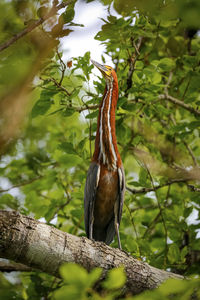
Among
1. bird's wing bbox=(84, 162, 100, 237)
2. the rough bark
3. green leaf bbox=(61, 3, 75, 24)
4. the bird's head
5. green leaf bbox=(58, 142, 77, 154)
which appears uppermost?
the bird's head

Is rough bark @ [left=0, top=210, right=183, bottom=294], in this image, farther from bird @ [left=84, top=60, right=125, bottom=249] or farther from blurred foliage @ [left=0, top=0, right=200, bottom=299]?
bird @ [left=84, top=60, right=125, bottom=249]

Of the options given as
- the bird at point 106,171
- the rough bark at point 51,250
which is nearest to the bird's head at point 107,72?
the bird at point 106,171

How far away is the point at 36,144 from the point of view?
5801 millimetres

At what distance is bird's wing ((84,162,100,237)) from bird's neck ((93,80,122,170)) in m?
0.15

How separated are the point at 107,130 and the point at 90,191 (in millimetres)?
Answer: 765

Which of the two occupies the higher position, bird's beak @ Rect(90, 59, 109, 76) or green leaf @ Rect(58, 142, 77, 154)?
bird's beak @ Rect(90, 59, 109, 76)

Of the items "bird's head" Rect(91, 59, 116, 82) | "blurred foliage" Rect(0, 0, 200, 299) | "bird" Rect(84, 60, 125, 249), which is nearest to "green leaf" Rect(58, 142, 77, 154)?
"blurred foliage" Rect(0, 0, 200, 299)

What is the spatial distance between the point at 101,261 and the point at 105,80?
2.35 meters

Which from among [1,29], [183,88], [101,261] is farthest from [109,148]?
[1,29]

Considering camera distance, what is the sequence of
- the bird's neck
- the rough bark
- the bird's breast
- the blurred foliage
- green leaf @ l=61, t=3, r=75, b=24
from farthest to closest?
the bird's breast, the bird's neck, the blurred foliage, green leaf @ l=61, t=3, r=75, b=24, the rough bark

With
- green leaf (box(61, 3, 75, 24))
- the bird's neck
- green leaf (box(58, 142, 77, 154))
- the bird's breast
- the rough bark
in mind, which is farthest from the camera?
the bird's breast

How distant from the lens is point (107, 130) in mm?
4156

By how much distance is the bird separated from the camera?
4.14 m

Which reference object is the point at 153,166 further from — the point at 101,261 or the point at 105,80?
the point at 101,261
